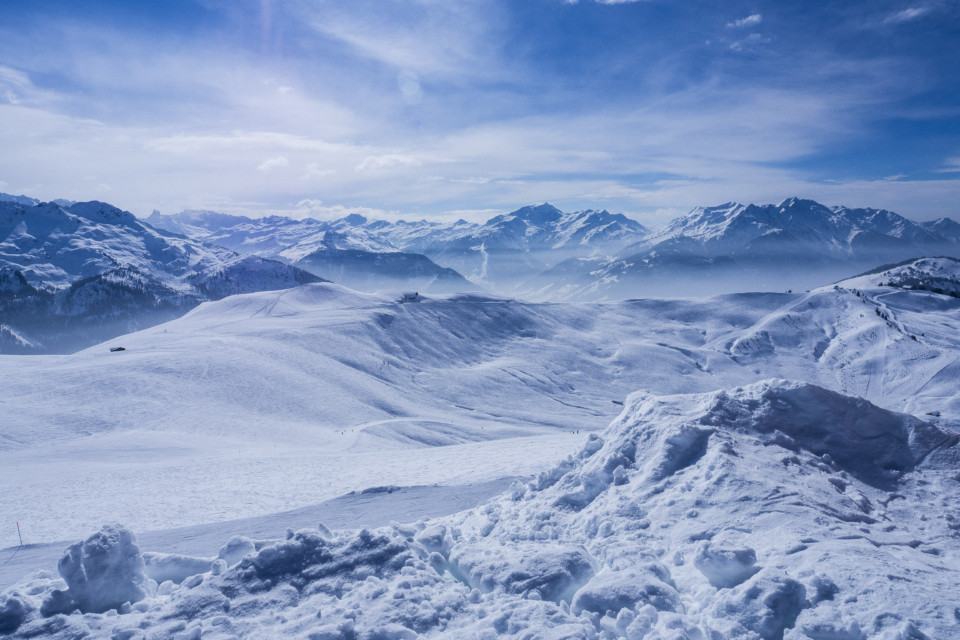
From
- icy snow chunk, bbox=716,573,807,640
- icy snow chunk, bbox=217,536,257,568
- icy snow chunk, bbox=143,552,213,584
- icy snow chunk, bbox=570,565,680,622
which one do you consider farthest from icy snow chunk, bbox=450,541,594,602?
icy snow chunk, bbox=143,552,213,584

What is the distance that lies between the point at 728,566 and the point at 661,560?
1058mm

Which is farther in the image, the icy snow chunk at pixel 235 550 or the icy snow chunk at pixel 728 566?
the icy snow chunk at pixel 235 550

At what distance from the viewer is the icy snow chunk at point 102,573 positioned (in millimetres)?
7273

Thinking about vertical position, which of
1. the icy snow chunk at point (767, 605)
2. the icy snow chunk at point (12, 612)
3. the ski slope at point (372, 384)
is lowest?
the ski slope at point (372, 384)

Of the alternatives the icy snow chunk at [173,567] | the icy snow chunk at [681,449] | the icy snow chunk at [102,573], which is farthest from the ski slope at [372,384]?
the icy snow chunk at [681,449]

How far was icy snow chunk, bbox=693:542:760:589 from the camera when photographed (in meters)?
6.59

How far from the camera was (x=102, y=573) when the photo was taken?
740 centimetres

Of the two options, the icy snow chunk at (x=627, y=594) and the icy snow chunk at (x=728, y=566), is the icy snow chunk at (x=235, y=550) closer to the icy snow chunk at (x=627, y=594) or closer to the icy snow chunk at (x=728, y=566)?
the icy snow chunk at (x=627, y=594)

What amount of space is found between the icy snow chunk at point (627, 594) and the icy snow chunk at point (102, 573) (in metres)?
6.26

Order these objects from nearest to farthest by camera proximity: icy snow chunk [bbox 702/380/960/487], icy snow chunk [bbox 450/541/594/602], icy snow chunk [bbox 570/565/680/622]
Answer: icy snow chunk [bbox 570/565/680/622], icy snow chunk [bbox 450/541/594/602], icy snow chunk [bbox 702/380/960/487]

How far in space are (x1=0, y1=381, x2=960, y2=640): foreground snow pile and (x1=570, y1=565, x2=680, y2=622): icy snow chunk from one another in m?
0.02

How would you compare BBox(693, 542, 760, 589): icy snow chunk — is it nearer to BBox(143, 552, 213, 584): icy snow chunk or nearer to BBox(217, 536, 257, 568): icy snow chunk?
BBox(217, 536, 257, 568): icy snow chunk

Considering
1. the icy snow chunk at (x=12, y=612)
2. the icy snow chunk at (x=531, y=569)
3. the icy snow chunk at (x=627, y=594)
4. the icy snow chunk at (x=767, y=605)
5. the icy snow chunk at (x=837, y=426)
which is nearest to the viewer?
the icy snow chunk at (x=767, y=605)

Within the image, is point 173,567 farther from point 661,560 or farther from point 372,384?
point 372,384
